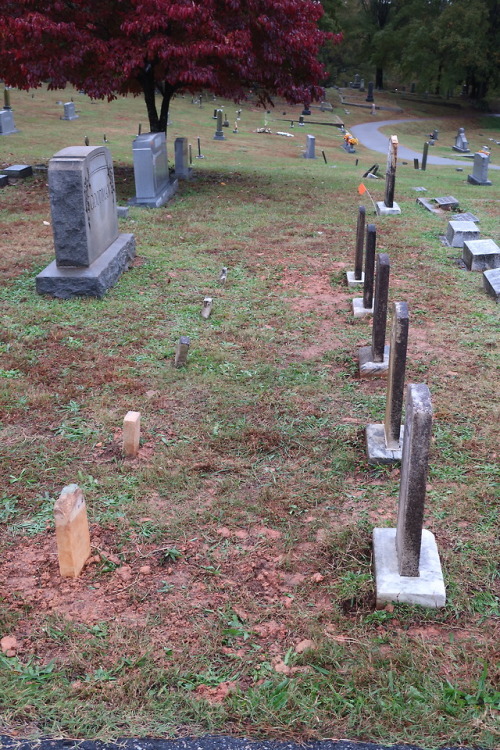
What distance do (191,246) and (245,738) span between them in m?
8.52

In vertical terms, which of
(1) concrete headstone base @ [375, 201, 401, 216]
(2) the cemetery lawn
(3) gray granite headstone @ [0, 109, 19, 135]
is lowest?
(2) the cemetery lawn

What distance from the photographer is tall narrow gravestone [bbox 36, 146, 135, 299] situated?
25.2ft

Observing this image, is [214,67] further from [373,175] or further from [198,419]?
[198,419]

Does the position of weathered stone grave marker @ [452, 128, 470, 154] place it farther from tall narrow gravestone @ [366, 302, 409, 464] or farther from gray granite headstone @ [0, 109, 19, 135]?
tall narrow gravestone @ [366, 302, 409, 464]

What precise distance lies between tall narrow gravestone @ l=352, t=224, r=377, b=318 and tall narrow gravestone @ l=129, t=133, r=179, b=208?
611cm

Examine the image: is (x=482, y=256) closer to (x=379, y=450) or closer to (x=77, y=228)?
(x=77, y=228)

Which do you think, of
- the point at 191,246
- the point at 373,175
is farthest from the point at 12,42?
the point at 373,175

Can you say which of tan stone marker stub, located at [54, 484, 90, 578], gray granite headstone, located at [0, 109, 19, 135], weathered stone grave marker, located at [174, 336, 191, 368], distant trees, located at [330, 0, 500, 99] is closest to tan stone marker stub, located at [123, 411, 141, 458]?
tan stone marker stub, located at [54, 484, 90, 578]

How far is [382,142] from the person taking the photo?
3294 centimetres

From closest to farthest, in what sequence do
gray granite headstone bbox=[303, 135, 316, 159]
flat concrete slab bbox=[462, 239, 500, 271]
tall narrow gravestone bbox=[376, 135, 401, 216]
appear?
1. flat concrete slab bbox=[462, 239, 500, 271]
2. tall narrow gravestone bbox=[376, 135, 401, 216]
3. gray granite headstone bbox=[303, 135, 316, 159]

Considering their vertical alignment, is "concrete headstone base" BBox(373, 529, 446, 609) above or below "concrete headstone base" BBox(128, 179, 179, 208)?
below

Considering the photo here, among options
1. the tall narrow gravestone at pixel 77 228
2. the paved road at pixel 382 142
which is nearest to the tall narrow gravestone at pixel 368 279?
the tall narrow gravestone at pixel 77 228

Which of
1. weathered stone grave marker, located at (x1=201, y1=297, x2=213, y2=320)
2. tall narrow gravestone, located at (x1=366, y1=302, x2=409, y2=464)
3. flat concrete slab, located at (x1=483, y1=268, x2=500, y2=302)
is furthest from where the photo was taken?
flat concrete slab, located at (x1=483, y1=268, x2=500, y2=302)

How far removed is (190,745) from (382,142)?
33531mm
